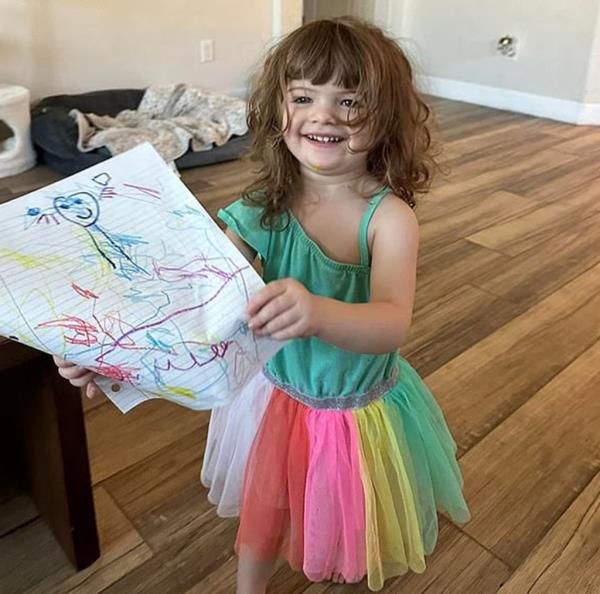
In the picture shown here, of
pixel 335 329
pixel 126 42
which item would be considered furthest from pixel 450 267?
pixel 126 42

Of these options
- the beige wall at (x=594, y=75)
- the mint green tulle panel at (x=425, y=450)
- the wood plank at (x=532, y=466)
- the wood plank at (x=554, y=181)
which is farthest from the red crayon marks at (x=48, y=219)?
the beige wall at (x=594, y=75)

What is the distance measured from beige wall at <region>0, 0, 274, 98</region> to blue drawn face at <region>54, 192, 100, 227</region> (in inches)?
74.9

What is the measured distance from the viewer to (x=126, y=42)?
2.87m

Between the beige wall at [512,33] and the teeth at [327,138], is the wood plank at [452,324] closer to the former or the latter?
the teeth at [327,138]

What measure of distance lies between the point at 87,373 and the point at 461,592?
2.08 feet

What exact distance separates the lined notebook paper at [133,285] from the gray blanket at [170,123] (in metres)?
1.83

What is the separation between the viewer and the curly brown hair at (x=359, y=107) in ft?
2.12

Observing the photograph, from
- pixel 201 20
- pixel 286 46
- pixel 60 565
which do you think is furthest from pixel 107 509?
pixel 201 20

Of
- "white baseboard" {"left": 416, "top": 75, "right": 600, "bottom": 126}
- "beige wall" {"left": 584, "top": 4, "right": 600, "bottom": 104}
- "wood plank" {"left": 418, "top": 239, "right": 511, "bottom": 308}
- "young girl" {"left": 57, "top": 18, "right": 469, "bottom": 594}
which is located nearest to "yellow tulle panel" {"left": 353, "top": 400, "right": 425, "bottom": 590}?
"young girl" {"left": 57, "top": 18, "right": 469, "bottom": 594}

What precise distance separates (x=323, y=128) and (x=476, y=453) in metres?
0.77

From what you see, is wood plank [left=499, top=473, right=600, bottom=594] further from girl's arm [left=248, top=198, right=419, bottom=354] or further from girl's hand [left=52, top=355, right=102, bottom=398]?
girl's hand [left=52, top=355, right=102, bottom=398]

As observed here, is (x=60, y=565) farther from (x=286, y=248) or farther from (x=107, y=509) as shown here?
(x=286, y=248)

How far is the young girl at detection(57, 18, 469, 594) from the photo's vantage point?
0.65 metres

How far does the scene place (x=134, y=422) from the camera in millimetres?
1262
